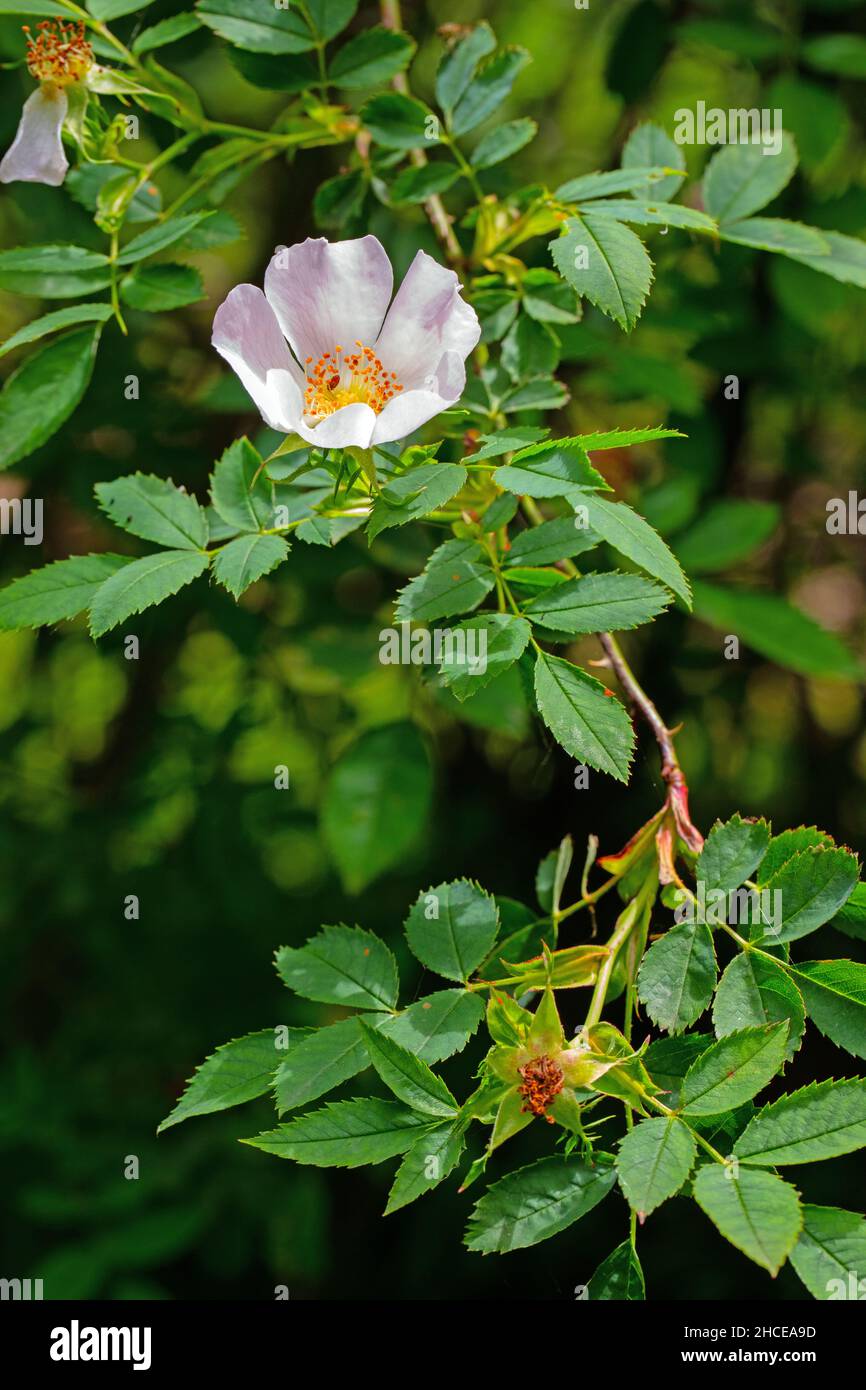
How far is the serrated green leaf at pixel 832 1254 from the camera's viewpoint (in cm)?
78

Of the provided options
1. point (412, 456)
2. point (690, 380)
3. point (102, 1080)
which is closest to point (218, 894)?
point (102, 1080)

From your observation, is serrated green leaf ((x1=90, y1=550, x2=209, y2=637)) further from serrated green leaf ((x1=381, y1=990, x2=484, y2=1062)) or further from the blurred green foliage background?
the blurred green foliage background

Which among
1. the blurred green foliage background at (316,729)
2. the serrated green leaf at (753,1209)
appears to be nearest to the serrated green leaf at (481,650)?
the serrated green leaf at (753,1209)

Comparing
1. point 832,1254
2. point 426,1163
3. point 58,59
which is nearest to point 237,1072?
point 426,1163

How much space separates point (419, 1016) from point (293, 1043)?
10cm

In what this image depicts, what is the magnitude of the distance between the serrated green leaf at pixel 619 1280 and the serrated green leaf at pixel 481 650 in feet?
1.27

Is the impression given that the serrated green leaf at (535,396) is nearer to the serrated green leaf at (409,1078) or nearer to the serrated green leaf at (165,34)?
the serrated green leaf at (165,34)

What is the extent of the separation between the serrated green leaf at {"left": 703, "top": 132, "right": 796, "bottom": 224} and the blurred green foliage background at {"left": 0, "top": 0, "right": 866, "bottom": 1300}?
12.9 inches

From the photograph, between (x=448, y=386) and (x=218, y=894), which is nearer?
(x=448, y=386)

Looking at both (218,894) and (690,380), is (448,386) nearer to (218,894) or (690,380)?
(690,380)

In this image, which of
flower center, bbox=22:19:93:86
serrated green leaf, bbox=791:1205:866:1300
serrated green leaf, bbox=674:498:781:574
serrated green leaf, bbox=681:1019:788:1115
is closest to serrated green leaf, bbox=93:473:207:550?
flower center, bbox=22:19:93:86

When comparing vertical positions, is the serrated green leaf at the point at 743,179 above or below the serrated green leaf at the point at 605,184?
above

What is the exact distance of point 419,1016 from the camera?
921 mm

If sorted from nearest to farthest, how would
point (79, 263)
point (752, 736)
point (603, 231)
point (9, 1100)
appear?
point (603, 231) < point (79, 263) < point (9, 1100) < point (752, 736)
